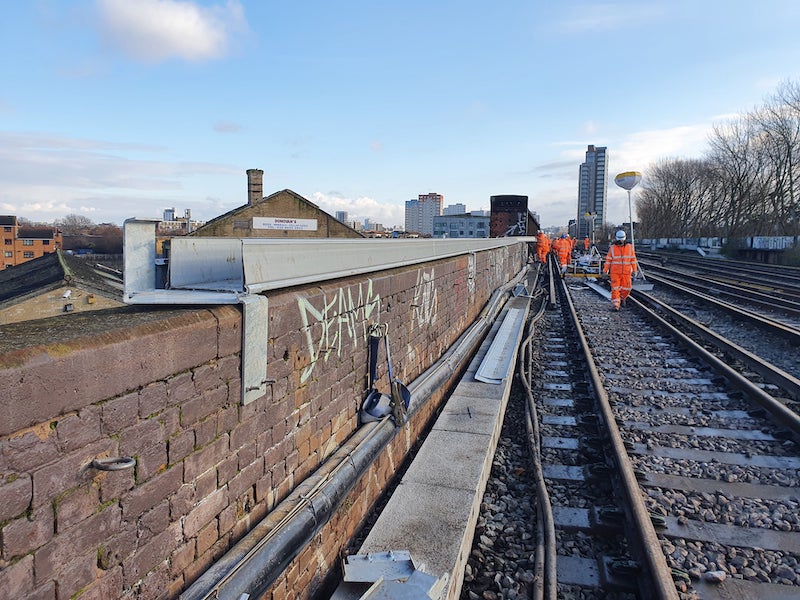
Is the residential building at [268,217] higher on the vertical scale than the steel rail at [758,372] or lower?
higher

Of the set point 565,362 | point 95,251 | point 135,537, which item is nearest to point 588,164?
point 95,251

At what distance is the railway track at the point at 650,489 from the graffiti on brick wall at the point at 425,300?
1.65 meters

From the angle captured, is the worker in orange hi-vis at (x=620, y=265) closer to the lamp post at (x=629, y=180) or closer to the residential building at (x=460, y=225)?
the lamp post at (x=629, y=180)

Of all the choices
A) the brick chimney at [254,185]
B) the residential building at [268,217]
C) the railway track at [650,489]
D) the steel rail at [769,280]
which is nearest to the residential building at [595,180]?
the steel rail at [769,280]

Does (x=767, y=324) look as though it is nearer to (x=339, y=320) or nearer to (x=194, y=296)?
(x=339, y=320)

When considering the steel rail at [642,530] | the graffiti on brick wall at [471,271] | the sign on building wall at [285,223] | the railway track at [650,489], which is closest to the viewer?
the steel rail at [642,530]

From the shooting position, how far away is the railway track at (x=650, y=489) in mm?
3402

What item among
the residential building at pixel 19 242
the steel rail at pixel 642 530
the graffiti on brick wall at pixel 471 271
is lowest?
the steel rail at pixel 642 530

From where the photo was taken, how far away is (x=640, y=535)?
11.7 feet

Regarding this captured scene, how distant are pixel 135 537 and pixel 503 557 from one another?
8.66 ft

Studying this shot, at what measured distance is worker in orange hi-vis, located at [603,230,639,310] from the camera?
12.6m

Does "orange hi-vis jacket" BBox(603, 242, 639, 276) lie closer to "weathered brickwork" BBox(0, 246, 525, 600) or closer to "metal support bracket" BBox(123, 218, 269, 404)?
"weathered brickwork" BBox(0, 246, 525, 600)

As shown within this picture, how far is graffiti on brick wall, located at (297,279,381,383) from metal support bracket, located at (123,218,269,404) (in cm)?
53

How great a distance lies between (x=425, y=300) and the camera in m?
6.61
